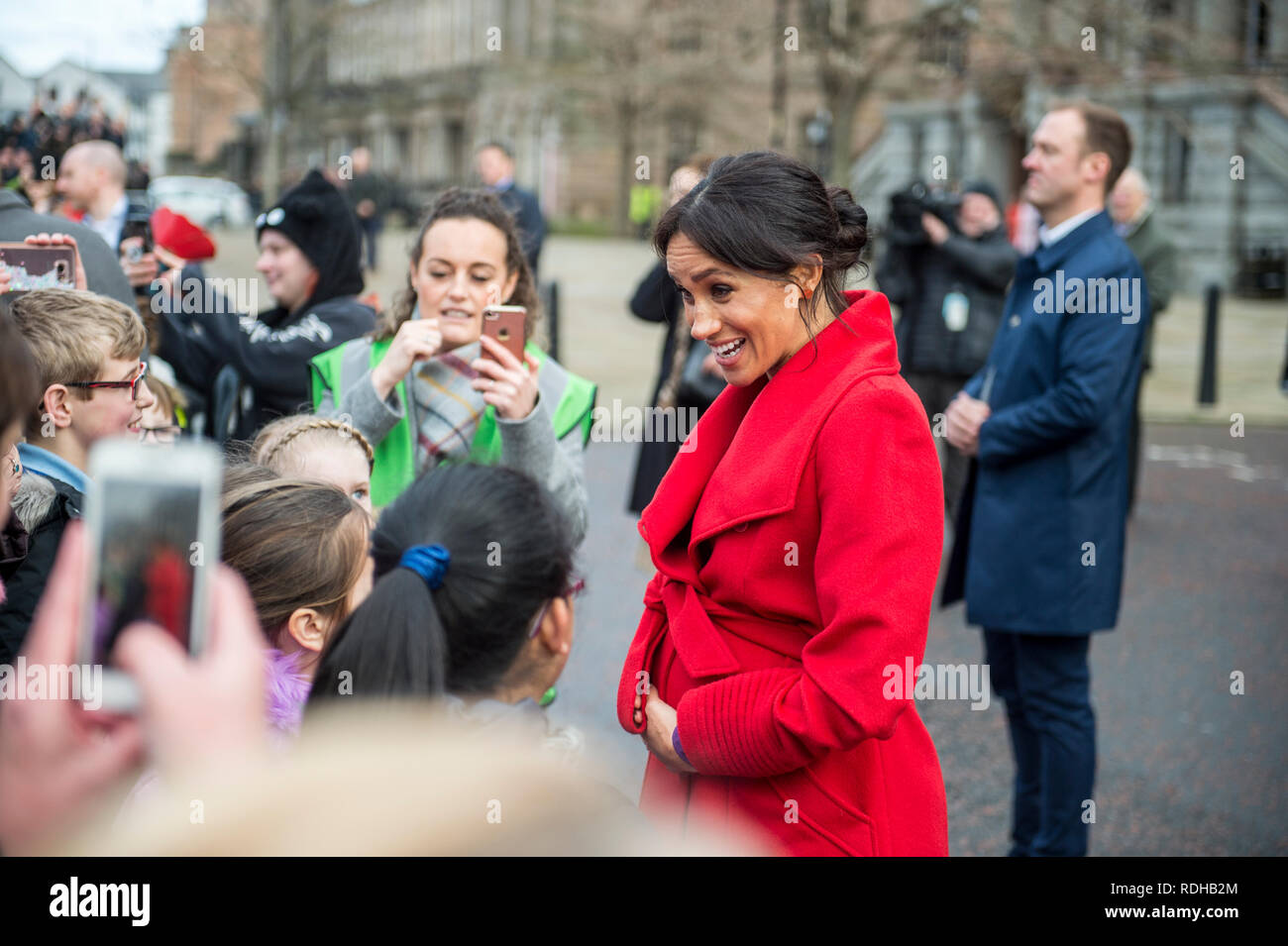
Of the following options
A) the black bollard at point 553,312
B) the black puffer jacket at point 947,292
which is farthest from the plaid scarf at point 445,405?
the black bollard at point 553,312

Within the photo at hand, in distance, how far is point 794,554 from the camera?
202cm

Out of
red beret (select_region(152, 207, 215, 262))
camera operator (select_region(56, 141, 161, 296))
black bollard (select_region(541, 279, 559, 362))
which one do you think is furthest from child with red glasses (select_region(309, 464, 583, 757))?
black bollard (select_region(541, 279, 559, 362))

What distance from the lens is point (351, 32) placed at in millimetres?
26547

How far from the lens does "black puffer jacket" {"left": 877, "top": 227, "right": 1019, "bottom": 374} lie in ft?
23.4

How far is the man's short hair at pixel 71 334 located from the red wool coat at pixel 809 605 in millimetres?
1300

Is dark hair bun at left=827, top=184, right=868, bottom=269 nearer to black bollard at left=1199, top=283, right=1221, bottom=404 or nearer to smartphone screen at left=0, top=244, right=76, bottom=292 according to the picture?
smartphone screen at left=0, top=244, right=76, bottom=292

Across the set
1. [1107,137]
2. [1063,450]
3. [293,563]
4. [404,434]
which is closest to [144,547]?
[293,563]

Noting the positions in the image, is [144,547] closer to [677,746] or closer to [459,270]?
[677,746]

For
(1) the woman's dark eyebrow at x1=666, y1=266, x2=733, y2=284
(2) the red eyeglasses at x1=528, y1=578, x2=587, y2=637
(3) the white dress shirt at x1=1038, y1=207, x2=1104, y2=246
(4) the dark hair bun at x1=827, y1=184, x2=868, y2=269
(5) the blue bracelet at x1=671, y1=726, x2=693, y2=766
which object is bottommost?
(5) the blue bracelet at x1=671, y1=726, x2=693, y2=766

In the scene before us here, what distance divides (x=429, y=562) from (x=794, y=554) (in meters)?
0.56

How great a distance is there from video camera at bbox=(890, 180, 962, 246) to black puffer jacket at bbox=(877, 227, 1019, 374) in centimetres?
10

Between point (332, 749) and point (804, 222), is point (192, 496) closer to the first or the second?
point (332, 749)

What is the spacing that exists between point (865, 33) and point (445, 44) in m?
45.4
